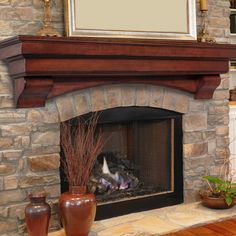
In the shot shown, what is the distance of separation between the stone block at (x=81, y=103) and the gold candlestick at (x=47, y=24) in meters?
0.46

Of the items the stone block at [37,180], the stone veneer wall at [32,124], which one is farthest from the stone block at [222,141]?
the stone block at [37,180]

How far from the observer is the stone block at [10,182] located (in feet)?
9.48

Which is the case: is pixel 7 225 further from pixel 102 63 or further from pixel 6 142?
pixel 102 63

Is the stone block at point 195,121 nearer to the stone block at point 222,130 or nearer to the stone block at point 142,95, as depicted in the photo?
the stone block at point 222,130

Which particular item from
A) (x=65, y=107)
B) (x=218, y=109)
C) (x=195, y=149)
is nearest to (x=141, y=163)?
(x=195, y=149)

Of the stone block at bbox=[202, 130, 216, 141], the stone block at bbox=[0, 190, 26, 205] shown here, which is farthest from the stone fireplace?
the stone block at bbox=[202, 130, 216, 141]

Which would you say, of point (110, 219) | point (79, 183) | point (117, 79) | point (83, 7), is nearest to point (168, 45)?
point (117, 79)

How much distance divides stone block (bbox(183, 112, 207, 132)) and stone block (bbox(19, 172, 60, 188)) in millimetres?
1156

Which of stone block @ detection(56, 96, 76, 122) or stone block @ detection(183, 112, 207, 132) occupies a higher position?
stone block @ detection(56, 96, 76, 122)

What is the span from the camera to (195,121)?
3.61 metres

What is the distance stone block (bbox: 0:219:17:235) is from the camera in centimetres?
290

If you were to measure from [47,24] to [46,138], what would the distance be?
76 cm

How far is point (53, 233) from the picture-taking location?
3029mm

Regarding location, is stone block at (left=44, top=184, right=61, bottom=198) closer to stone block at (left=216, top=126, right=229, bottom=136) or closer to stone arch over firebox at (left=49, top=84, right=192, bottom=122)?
stone arch over firebox at (left=49, top=84, right=192, bottom=122)
